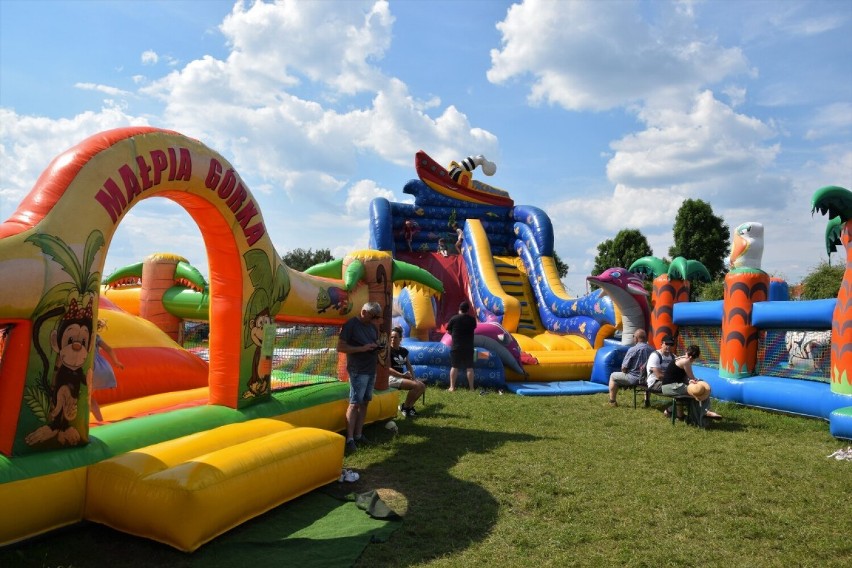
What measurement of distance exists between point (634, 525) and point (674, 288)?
698cm

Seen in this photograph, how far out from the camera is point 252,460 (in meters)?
3.65

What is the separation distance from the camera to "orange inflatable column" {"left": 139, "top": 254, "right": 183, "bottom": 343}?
734 cm

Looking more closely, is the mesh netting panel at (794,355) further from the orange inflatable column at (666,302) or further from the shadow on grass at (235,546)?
the shadow on grass at (235,546)

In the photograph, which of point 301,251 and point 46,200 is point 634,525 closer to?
point 46,200

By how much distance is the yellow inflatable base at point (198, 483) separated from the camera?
125 inches

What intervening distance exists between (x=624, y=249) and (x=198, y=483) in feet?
98.0

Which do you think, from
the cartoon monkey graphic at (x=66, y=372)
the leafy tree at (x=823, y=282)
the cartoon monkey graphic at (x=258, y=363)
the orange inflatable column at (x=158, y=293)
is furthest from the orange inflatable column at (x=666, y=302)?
the leafy tree at (x=823, y=282)

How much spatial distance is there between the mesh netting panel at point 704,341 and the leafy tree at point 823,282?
11.4m

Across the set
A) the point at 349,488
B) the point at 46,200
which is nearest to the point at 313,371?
the point at 349,488

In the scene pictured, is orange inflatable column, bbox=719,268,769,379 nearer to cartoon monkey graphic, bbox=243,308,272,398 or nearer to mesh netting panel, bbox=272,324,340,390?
mesh netting panel, bbox=272,324,340,390

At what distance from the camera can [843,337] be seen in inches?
262

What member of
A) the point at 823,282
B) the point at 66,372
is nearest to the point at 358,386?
the point at 66,372

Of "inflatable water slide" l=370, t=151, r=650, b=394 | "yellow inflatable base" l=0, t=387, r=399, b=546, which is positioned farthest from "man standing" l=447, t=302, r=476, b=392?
"yellow inflatable base" l=0, t=387, r=399, b=546

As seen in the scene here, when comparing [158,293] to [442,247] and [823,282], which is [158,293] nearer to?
[442,247]
